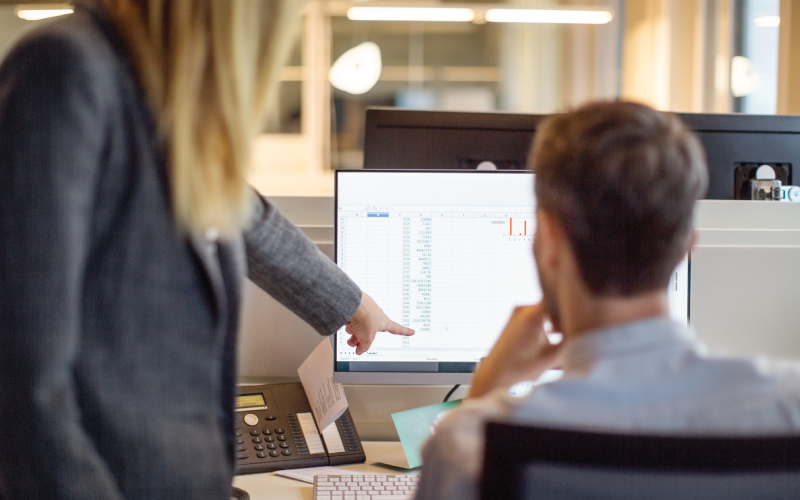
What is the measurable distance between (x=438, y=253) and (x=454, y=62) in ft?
14.4

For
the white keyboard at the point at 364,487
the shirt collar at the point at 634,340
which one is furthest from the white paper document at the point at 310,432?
the shirt collar at the point at 634,340

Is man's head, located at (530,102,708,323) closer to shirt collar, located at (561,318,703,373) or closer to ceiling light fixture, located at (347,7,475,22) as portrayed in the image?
shirt collar, located at (561,318,703,373)

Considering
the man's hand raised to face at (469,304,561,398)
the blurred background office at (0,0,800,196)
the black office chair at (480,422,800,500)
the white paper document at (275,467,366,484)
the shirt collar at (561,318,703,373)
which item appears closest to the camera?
the black office chair at (480,422,800,500)

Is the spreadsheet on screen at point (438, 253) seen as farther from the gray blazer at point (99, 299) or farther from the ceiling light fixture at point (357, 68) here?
the ceiling light fixture at point (357, 68)

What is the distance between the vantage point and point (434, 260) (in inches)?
41.1

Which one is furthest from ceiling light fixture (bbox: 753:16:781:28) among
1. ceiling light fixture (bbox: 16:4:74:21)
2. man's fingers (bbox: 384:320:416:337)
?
ceiling light fixture (bbox: 16:4:74:21)

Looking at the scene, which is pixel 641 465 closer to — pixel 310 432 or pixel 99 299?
pixel 99 299

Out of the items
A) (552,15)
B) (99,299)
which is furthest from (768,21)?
(99,299)

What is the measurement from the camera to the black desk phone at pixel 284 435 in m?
0.98

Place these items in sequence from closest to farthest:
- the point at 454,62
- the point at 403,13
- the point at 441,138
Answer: the point at 441,138 < the point at 403,13 < the point at 454,62

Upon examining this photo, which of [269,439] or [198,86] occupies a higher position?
[198,86]

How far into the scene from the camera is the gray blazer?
Answer: 21.0 inches

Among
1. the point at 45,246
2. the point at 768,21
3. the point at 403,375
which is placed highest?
the point at 768,21

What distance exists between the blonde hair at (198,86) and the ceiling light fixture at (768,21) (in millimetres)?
3491
